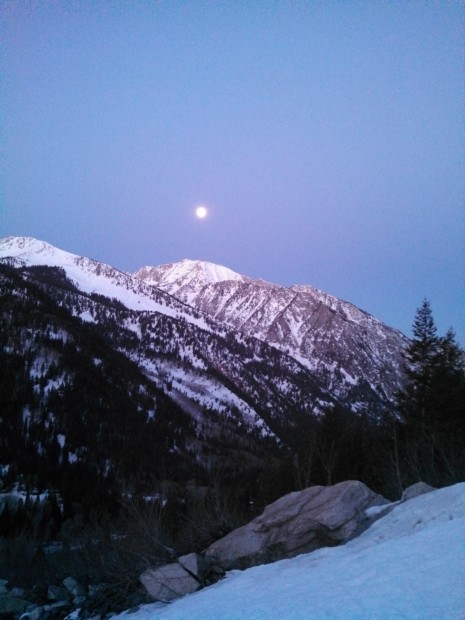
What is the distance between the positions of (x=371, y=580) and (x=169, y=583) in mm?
5218

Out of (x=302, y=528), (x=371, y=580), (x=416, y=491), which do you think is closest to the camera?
(x=371, y=580)

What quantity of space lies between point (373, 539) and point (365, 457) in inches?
1008

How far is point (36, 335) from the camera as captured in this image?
14412cm

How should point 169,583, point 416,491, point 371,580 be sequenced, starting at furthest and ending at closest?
point 169,583
point 416,491
point 371,580

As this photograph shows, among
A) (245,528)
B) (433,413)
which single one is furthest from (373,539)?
(433,413)

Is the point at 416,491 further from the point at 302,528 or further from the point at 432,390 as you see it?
the point at 432,390

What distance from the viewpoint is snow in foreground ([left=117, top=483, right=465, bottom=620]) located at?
14.7 ft

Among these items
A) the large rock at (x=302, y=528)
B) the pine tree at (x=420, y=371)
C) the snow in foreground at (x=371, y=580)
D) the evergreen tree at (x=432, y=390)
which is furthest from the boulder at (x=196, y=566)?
the pine tree at (x=420, y=371)

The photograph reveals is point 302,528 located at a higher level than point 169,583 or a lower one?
higher

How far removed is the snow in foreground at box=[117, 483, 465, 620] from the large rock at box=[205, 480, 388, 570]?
726 mm

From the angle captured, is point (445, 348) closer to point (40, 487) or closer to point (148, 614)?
point (148, 614)

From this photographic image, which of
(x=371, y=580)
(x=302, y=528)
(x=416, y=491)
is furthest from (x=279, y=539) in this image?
(x=371, y=580)

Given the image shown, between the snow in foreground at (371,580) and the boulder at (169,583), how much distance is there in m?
0.40

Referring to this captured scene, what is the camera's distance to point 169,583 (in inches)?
345
